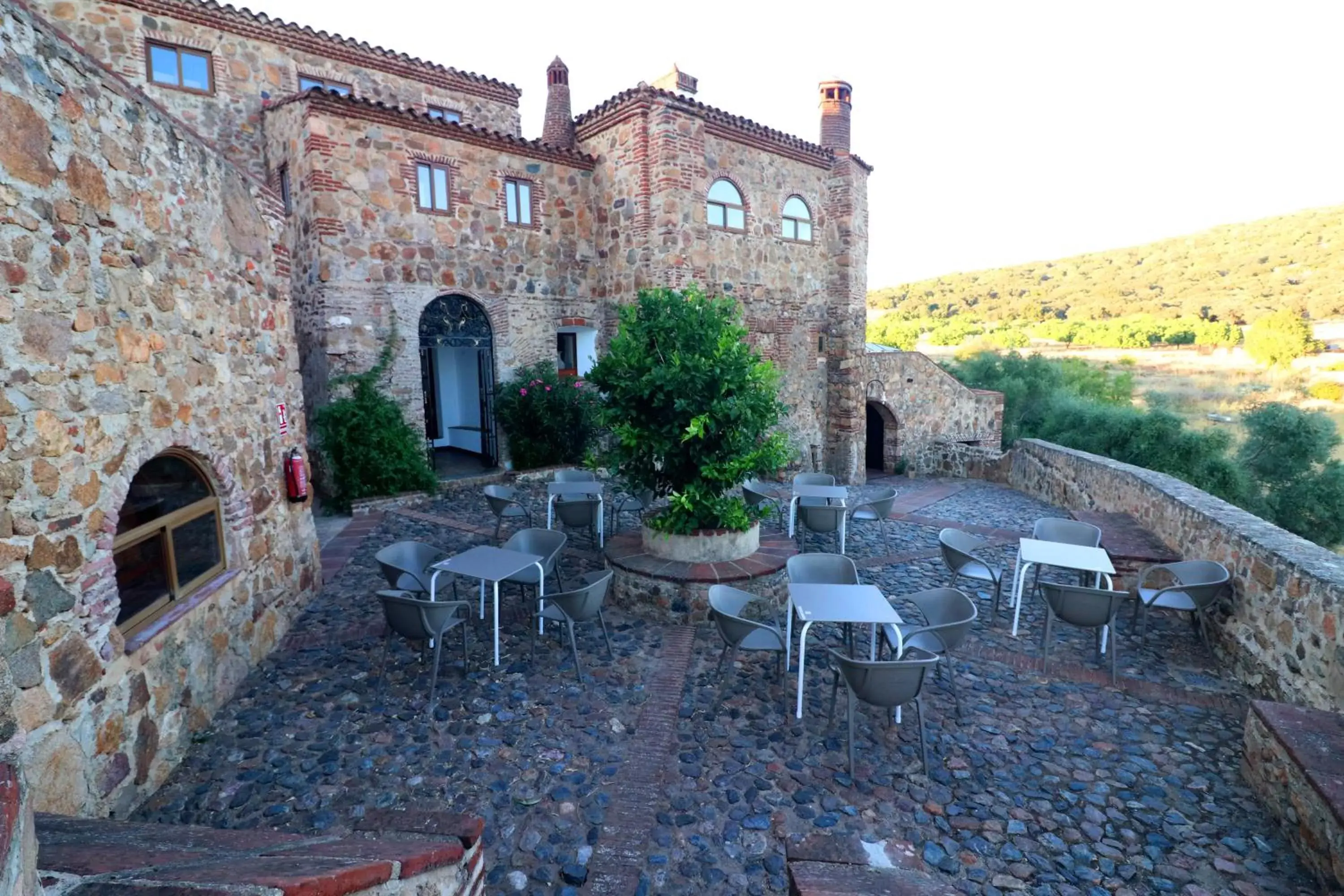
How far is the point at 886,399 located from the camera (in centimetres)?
1520

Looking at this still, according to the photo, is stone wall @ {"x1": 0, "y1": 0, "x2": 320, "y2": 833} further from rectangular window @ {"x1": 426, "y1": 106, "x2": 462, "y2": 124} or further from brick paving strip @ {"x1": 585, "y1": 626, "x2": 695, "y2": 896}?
rectangular window @ {"x1": 426, "y1": 106, "x2": 462, "y2": 124}

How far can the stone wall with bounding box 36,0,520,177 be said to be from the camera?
9.05 metres

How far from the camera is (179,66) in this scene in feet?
32.0

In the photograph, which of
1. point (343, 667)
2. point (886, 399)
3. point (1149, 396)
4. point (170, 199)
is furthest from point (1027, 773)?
point (1149, 396)

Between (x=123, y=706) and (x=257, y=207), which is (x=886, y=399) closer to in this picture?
(x=257, y=207)

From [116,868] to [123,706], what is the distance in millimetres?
2526

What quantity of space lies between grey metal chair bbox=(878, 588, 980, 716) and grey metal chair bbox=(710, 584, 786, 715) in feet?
2.71

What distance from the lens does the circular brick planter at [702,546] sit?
6117mm

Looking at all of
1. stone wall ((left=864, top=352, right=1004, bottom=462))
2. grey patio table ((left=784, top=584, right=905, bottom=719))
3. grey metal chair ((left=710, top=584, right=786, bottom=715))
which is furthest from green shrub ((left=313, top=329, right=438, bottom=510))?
stone wall ((left=864, top=352, right=1004, bottom=462))

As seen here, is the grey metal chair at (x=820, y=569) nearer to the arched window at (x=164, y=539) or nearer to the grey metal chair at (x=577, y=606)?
the grey metal chair at (x=577, y=606)

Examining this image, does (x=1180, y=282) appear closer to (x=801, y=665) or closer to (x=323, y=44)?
(x=323, y=44)

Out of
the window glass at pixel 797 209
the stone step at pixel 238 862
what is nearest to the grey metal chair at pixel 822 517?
the stone step at pixel 238 862

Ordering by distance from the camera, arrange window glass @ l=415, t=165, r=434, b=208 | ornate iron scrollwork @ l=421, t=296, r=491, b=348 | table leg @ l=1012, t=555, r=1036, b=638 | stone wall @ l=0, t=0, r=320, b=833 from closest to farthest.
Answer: stone wall @ l=0, t=0, r=320, b=833 → table leg @ l=1012, t=555, r=1036, b=638 → window glass @ l=415, t=165, r=434, b=208 → ornate iron scrollwork @ l=421, t=296, r=491, b=348

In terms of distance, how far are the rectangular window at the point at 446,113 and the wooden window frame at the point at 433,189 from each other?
8.02 ft
